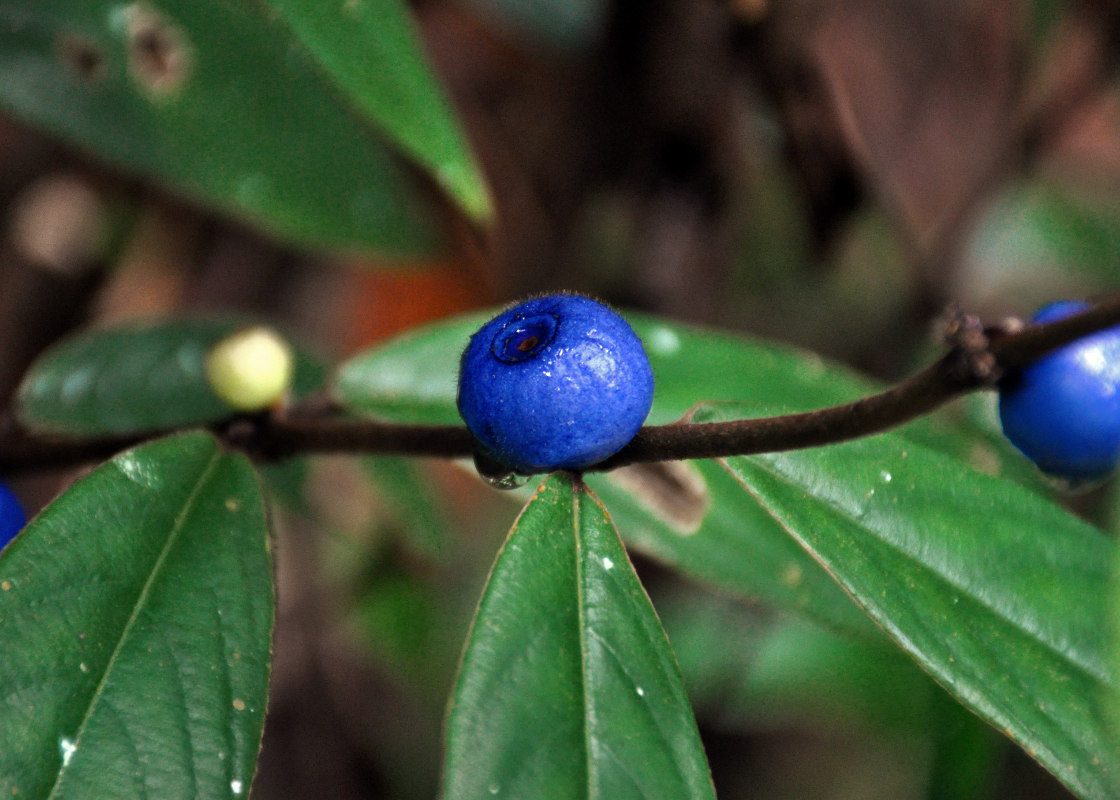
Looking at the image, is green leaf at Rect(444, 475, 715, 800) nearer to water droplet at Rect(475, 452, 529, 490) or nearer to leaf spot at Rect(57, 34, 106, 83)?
water droplet at Rect(475, 452, 529, 490)

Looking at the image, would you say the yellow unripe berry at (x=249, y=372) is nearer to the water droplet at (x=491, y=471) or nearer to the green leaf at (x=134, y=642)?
the green leaf at (x=134, y=642)

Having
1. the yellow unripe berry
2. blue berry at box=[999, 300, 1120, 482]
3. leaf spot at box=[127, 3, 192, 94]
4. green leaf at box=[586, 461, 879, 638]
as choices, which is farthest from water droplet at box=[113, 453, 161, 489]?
leaf spot at box=[127, 3, 192, 94]

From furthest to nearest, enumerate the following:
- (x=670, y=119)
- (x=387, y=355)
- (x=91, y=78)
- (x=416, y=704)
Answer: (x=416, y=704) < (x=670, y=119) < (x=91, y=78) < (x=387, y=355)

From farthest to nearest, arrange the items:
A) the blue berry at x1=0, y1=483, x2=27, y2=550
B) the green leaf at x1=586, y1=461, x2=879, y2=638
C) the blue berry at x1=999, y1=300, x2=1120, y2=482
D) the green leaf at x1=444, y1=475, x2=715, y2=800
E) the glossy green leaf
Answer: the glossy green leaf → the green leaf at x1=586, y1=461, x2=879, y2=638 → the blue berry at x1=0, y1=483, x2=27, y2=550 → the blue berry at x1=999, y1=300, x2=1120, y2=482 → the green leaf at x1=444, y1=475, x2=715, y2=800

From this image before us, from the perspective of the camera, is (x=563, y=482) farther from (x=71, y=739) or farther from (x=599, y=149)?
(x=599, y=149)

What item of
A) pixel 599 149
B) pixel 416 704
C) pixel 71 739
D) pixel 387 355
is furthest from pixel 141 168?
pixel 416 704

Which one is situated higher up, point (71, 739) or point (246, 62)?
point (246, 62)

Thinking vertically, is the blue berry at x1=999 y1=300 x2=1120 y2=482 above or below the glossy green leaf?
above

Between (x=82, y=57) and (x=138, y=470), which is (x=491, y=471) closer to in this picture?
(x=138, y=470)
